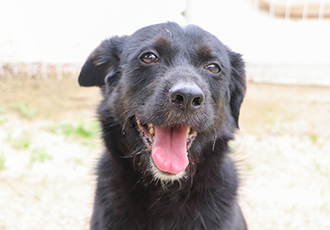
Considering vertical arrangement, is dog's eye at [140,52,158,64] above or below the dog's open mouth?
above

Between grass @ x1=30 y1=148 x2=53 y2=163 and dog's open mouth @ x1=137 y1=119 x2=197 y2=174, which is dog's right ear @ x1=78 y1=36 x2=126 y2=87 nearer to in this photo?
dog's open mouth @ x1=137 y1=119 x2=197 y2=174

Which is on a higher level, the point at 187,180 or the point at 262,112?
the point at 187,180

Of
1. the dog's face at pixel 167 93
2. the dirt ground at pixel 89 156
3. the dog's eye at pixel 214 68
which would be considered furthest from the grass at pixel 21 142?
the dog's eye at pixel 214 68

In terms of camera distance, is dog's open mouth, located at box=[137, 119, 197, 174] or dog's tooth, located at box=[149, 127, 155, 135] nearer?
dog's open mouth, located at box=[137, 119, 197, 174]

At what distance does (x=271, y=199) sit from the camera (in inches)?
159

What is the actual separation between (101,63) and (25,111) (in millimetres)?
3334

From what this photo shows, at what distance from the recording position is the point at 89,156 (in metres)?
4.79

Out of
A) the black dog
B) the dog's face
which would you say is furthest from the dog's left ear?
the black dog

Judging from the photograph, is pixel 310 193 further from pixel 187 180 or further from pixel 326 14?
pixel 326 14

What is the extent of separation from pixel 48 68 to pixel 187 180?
4406mm

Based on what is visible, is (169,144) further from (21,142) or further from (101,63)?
(21,142)

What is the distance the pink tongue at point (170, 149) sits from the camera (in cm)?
214

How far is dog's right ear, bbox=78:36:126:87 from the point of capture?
2.81 metres

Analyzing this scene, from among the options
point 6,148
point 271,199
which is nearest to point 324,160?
point 271,199
